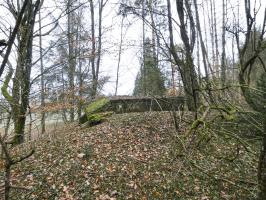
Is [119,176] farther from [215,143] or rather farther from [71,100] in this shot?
[71,100]

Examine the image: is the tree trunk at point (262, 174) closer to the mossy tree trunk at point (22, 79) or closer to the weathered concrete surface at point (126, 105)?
the mossy tree trunk at point (22, 79)

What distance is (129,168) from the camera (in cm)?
639

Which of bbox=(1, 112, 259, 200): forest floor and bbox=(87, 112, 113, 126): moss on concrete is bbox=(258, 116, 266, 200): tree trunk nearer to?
bbox=(1, 112, 259, 200): forest floor

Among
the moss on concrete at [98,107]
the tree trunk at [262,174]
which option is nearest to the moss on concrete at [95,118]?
the moss on concrete at [98,107]

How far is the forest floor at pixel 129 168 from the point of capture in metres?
5.56

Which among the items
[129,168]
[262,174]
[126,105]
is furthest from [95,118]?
[262,174]

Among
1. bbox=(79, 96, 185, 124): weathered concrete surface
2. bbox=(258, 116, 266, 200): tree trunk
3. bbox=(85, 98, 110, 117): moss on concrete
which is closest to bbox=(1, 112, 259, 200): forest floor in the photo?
bbox=(258, 116, 266, 200): tree trunk

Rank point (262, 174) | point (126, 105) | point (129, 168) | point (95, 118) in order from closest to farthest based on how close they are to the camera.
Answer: point (262, 174) < point (129, 168) < point (95, 118) < point (126, 105)

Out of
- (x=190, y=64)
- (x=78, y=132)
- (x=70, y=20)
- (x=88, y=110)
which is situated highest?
(x=70, y=20)

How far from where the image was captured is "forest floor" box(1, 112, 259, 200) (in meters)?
5.56

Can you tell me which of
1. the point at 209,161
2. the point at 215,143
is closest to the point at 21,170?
the point at 209,161

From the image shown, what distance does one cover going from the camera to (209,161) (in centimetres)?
688

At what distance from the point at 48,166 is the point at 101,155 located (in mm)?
1229

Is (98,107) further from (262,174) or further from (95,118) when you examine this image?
(262,174)
